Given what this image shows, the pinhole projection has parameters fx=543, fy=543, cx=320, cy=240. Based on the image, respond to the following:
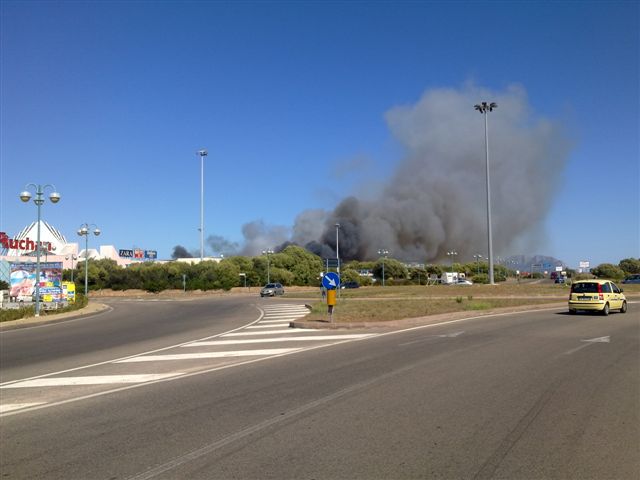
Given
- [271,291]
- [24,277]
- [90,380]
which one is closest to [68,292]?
[24,277]

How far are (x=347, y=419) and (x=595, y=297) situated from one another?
1933 cm

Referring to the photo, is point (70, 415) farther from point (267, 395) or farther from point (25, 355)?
point (25, 355)

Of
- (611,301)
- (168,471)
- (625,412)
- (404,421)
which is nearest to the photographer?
(168,471)

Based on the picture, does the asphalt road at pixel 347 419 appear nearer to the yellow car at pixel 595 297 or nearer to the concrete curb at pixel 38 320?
the yellow car at pixel 595 297

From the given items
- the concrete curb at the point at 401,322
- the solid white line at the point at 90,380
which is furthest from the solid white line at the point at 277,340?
the solid white line at the point at 90,380

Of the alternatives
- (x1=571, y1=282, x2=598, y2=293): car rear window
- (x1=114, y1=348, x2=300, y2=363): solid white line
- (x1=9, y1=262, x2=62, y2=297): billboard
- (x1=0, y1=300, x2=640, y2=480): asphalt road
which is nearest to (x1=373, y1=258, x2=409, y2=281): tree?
(x1=9, y1=262, x2=62, y2=297): billboard

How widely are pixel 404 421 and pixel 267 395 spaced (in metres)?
2.27

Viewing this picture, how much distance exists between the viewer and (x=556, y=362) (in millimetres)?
10398

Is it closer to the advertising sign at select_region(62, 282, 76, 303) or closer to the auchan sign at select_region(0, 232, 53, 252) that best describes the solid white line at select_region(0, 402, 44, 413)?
the advertising sign at select_region(62, 282, 76, 303)

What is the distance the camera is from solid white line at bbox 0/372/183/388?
911 centimetres

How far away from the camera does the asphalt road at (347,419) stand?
4.86 m

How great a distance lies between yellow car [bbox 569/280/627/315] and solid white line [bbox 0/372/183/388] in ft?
60.7

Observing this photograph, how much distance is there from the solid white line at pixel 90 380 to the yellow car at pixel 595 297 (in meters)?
18.5

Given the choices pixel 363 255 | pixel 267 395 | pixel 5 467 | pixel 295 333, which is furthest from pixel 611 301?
pixel 363 255
